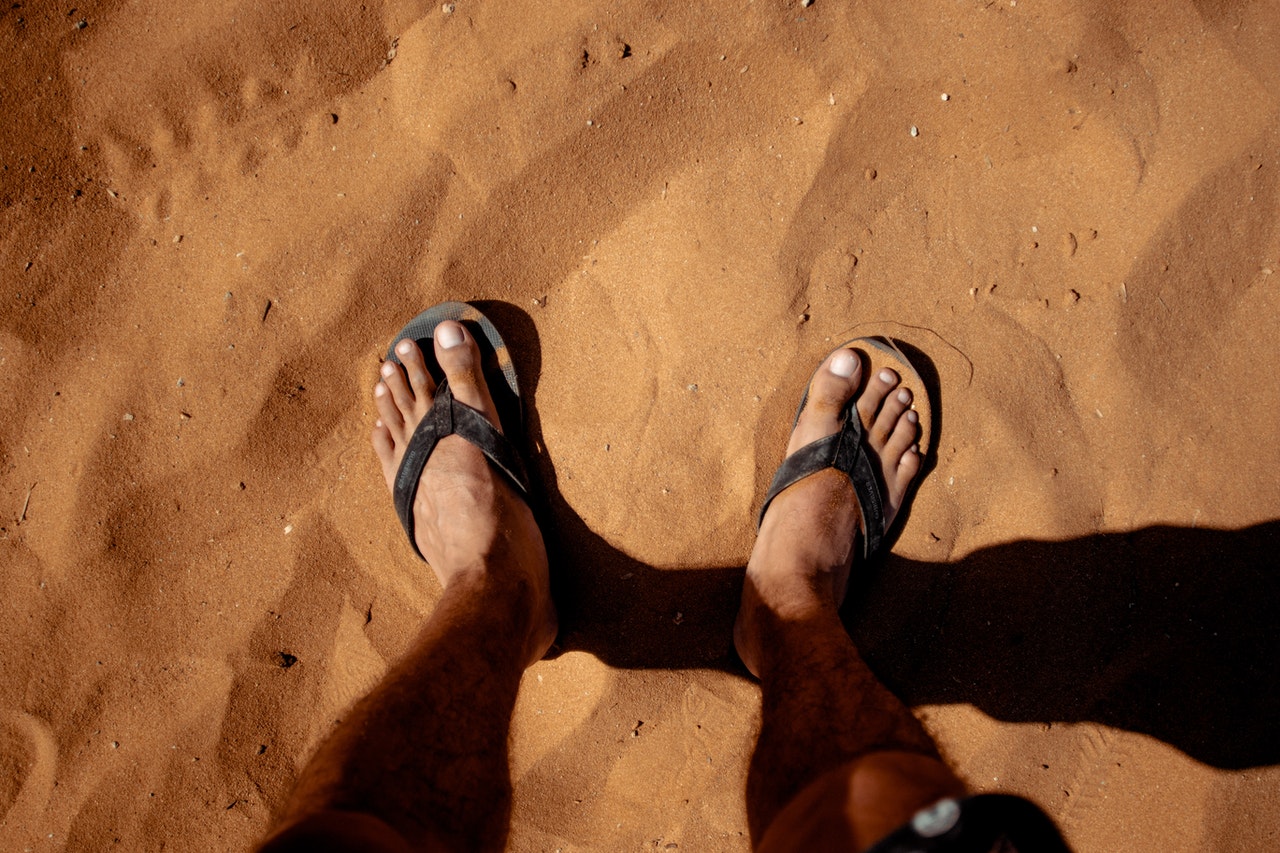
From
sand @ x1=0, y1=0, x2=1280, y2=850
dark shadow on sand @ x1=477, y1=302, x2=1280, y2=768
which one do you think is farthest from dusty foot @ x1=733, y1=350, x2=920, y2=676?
dark shadow on sand @ x1=477, y1=302, x2=1280, y2=768

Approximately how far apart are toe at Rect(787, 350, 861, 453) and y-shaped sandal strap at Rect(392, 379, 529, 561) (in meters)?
0.82

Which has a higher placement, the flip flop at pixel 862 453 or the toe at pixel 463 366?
the toe at pixel 463 366

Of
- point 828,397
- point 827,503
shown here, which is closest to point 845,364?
point 828,397

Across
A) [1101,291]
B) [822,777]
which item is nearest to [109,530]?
[822,777]

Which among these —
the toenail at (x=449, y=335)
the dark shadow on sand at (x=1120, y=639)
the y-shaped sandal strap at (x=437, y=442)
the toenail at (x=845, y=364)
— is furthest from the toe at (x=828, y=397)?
the toenail at (x=449, y=335)

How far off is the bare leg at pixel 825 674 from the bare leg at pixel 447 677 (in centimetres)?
55

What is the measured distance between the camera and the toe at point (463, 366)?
73.8 inches

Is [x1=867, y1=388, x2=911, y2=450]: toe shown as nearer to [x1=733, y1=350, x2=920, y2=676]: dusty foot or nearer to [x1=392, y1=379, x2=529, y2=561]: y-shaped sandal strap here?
[x1=733, y1=350, x2=920, y2=676]: dusty foot

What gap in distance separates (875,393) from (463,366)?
1214 mm

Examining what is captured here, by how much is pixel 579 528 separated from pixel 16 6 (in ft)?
7.15

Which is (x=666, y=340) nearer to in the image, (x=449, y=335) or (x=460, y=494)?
(x=449, y=335)

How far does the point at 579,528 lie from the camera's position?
6.23 ft

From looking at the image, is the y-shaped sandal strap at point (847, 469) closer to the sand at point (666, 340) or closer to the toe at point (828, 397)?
the toe at point (828, 397)

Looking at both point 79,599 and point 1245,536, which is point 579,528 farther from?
point 1245,536
